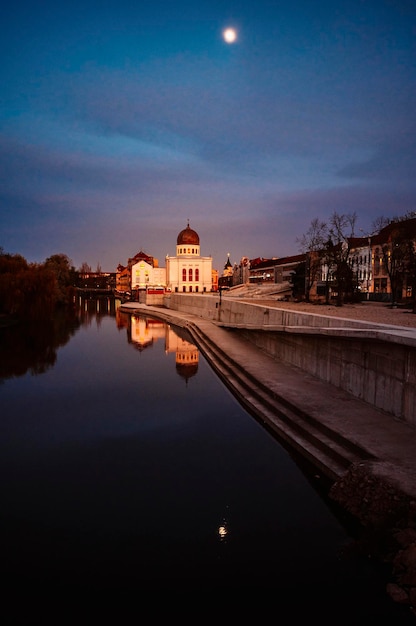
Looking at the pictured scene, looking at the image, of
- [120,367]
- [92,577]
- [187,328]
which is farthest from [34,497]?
[187,328]

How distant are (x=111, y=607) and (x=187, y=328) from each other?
123 feet

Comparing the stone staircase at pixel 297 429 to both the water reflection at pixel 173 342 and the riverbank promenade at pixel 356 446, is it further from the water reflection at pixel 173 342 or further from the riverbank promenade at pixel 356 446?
the water reflection at pixel 173 342

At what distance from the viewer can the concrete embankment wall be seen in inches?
415

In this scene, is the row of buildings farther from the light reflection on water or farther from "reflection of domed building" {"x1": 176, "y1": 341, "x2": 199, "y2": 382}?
the light reflection on water

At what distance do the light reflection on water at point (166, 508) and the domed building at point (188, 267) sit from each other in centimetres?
9758

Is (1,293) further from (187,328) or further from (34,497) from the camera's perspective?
(34,497)

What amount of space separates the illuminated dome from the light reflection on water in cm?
9924

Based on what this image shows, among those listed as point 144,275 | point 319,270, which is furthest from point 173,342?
point 144,275

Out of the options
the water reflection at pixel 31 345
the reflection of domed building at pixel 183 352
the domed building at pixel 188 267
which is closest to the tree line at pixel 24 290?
the water reflection at pixel 31 345

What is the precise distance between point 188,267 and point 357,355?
102 metres

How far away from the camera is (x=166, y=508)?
339 inches

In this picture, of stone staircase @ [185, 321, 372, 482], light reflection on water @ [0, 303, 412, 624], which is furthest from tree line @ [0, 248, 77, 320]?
stone staircase @ [185, 321, 372, 482]

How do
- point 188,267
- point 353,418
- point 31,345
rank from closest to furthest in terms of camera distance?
point 353,418
point 31,345
point 188,267

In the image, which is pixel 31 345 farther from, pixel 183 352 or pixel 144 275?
pixel 144 275
